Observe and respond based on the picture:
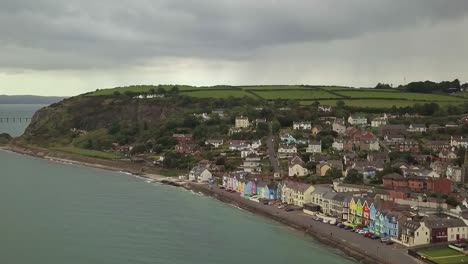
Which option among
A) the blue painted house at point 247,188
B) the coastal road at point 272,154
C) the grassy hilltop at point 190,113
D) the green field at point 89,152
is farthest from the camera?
the green field at point 89,152

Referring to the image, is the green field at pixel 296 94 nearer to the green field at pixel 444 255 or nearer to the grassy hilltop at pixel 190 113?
the grassy hilltop at pixel 190 113

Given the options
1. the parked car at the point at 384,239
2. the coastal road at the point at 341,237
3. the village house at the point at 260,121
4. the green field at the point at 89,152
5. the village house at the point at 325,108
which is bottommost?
the coastal road at the point at 341,237

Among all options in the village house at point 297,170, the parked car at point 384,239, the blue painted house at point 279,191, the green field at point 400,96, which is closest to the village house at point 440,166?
the village house at point 297,170

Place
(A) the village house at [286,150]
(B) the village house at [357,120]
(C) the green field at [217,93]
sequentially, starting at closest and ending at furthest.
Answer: (A) the village house at [286,150] → (B) the village house at [357,120] → (C) the green field at [217,93]

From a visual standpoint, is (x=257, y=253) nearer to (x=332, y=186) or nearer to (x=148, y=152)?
(x=332, y=186)

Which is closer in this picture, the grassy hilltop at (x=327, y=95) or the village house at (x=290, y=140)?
the village house at (x=290, y=140)

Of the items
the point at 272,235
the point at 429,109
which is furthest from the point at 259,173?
the point at 429,109

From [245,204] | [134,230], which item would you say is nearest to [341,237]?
[134,230]
